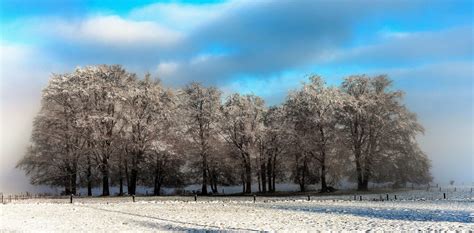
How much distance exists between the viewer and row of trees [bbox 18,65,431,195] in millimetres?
64062

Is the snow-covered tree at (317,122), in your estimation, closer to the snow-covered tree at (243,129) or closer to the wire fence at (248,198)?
the snow-covered tree at (243,129)

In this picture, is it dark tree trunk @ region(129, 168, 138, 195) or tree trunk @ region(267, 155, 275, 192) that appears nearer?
dark tree trunk @ region(129, 168, 138, 195)

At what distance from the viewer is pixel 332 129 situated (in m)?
66.6

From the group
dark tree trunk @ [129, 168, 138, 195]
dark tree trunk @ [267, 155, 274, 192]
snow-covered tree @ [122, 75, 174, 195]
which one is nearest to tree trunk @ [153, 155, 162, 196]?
snow-covered tree @ [122, 75, 174, 195]

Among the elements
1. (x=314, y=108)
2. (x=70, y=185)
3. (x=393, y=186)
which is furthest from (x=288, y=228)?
(x=393, y=186)

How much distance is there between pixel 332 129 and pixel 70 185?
3581cm

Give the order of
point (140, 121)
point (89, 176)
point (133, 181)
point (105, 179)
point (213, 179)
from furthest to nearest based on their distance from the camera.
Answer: point (213, 179)
point (89, 176)
point (133, 181)
point (140, 121)
point (105, 179)

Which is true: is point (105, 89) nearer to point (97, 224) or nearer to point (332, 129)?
point (332, 129)

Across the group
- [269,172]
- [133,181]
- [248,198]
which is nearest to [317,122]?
[269,172]

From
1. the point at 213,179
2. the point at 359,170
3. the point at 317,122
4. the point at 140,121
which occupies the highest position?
the point at 140,121

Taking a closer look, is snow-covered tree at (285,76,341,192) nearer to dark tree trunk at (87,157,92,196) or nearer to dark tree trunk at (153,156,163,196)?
dark tree trunk at (153,156,163,196)

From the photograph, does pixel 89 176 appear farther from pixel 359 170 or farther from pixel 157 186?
pixel 359 170

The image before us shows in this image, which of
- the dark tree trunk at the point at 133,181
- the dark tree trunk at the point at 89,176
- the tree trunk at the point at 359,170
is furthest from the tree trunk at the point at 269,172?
the dark tree trunk at the point at 89,176

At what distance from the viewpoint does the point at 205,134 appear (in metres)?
70.4
